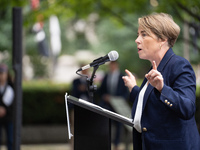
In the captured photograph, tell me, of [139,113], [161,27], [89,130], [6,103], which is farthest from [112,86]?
[161,27]

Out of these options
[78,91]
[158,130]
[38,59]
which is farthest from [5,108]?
[38,59]

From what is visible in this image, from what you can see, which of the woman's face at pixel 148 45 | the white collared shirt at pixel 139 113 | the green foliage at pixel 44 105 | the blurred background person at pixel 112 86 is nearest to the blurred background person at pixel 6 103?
the blurred background person at pixel 112 86

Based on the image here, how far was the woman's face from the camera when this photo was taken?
120 inches

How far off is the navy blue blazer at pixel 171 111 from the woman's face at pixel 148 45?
96 mm

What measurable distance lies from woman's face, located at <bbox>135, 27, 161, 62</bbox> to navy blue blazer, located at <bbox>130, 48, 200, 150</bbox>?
0.10m

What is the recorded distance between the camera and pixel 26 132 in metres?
11.0

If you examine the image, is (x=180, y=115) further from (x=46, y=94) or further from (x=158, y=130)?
(x=46, y=94)

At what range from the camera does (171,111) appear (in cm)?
290

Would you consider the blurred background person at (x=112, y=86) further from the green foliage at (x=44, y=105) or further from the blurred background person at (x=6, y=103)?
the green foliage at (x=44, y=105)

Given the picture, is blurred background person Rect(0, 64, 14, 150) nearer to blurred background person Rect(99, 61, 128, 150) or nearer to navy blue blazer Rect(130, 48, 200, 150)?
blurred background person Rect(99, 61, 128, 150)

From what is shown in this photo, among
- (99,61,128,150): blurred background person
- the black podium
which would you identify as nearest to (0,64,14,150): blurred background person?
(99,61,128,150): blurred background person

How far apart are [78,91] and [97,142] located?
17.4ft

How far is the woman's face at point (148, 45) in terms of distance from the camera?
9.98 ft

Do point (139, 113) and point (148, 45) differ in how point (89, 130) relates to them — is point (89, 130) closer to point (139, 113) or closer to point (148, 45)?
point (139, 113)
